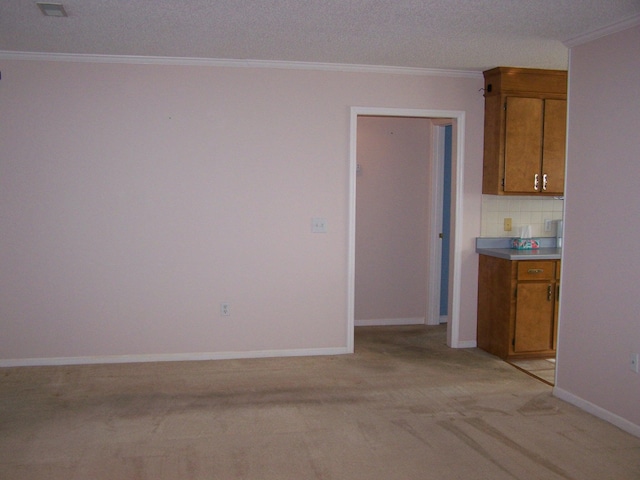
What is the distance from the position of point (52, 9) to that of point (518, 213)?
4.07m

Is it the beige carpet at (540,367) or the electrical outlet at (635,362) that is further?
the beige carpet at (540,367)

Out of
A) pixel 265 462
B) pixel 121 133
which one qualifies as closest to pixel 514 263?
pixel 265 462

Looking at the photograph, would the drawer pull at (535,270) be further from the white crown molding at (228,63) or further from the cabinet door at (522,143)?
the white crown molding at (228,63)

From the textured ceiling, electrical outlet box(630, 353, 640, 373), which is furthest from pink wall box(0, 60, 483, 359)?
electrical outlet box(630, 353, 640, 373)

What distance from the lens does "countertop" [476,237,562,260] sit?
4961mm

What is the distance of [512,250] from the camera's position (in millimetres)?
5309

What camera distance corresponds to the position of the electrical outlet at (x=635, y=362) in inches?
138

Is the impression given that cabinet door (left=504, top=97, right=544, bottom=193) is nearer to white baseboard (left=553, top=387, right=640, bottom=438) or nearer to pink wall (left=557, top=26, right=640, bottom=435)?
pink wall (left=557, top=26, right=640, bottom=435)

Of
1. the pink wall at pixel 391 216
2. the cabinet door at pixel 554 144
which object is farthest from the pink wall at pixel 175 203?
the pink wall at pixel 391 216

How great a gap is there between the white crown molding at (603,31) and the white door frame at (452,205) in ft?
4.51

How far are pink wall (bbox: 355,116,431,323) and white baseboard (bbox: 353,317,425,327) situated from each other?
0.11 ft

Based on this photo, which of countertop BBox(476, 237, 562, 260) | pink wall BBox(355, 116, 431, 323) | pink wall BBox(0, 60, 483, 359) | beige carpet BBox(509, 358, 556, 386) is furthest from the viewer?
A: pink wall BBox(355, 116, 431, 323)

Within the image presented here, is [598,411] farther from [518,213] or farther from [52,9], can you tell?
[52,9]

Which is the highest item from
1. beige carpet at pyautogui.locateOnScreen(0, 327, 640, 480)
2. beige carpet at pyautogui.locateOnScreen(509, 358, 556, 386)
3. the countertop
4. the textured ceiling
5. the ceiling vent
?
the textured ceiling
